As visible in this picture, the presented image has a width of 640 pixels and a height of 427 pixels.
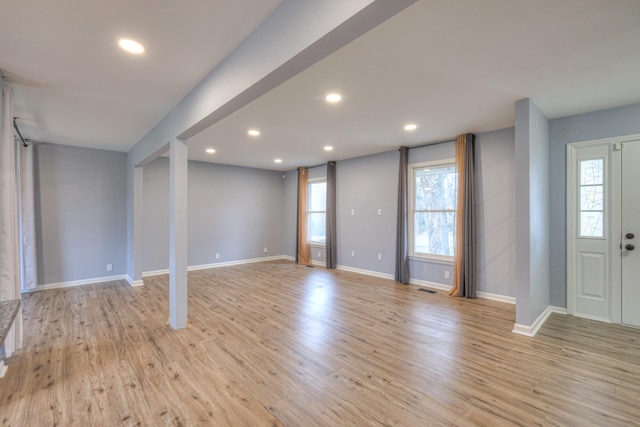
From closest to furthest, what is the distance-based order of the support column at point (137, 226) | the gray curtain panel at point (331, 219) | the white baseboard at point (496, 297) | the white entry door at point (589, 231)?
the white entry door at point (589, 231) → the white baseboard at point (496, 297) → the support column at point (137, 226) → the gray curtain panel at point (331, 219)

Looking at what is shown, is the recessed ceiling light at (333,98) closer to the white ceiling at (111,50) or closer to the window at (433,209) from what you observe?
the white ceiling at (111,50)

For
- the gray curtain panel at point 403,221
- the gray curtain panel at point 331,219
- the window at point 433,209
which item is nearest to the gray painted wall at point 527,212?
the window at point 433,209

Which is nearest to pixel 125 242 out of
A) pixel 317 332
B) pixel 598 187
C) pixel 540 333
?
pixel 317 332

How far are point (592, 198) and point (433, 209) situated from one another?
2103 mm

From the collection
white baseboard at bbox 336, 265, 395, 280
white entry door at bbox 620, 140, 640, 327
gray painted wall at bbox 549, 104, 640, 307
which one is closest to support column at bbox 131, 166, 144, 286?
white baseboard at bbox 336, 265, 395, 280

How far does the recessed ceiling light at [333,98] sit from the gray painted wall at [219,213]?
15.0 ft

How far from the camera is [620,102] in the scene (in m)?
3.18

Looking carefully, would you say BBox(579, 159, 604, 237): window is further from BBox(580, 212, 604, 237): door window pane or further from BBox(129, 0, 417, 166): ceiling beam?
BBox(129, 0, 417, 166): ceiling beam

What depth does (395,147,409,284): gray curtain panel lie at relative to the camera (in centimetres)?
532

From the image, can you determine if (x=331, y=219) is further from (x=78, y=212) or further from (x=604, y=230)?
(x=78, y=212)

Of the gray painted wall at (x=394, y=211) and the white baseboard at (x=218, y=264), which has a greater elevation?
the gray painted wall at (x=394, y=211)

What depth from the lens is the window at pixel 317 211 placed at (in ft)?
24.3

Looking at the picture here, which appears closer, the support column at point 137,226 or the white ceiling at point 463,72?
the white ceiling at point 463,72

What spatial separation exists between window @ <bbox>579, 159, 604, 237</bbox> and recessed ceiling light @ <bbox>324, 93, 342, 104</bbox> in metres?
3.25
